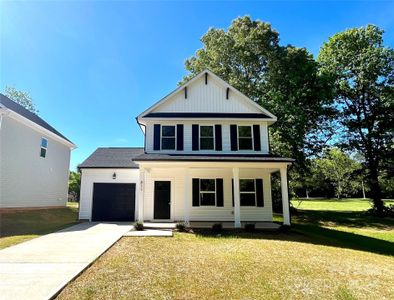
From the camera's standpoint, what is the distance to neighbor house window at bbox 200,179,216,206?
15.1 m

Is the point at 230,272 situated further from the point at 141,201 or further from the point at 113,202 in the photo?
the point at 113,202

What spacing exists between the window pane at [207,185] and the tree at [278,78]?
7.31 m

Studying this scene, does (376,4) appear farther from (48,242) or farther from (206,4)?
(48,242)

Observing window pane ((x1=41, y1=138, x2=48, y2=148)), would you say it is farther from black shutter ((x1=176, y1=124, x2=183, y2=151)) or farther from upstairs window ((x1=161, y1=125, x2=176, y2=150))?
black shutter ((x1=176, y1=124, x2=183, y2=151))

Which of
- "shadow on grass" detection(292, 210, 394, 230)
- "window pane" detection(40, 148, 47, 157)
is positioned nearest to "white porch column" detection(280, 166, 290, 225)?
"shadow on grass" detection(292, 210, 394, 230)

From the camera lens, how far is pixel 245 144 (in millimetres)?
15539

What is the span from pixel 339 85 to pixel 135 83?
18.1 m

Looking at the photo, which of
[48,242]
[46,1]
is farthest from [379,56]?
[48,242]

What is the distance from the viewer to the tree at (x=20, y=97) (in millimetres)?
34769

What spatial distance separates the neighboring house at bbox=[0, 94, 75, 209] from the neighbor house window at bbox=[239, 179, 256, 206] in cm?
1248

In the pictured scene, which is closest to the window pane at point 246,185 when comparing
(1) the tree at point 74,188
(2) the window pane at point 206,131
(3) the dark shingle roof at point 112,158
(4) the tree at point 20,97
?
(2) the window pane at point 206,131

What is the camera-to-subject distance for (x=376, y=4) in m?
13.0

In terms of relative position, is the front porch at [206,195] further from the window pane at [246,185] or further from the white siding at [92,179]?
the white siding at [92,179]

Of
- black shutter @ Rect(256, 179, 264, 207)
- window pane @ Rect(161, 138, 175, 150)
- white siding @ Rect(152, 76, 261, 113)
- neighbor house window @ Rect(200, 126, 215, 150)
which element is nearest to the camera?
black shutter @ Rect(256, 179, 264, 207)
